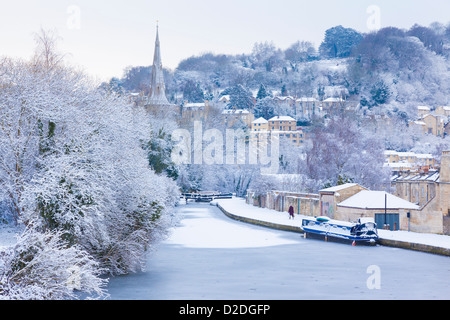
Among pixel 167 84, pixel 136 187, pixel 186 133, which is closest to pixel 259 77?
pixel 167 84

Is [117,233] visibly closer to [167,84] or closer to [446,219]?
[446,219]

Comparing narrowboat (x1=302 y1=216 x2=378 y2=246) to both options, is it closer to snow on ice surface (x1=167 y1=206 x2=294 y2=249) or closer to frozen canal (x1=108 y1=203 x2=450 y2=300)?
frozen canal (x1=108 y1=203 x2=450 y2=300)

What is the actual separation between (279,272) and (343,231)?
37.2 ft

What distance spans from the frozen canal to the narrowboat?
74 centimetres

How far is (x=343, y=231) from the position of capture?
3331 centimetres

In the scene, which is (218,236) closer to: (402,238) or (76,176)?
(402,238)

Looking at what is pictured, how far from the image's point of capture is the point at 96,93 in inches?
1038

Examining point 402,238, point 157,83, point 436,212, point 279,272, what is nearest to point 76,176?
point 279,272

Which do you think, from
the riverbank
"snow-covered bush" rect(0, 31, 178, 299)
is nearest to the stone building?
the riverbank

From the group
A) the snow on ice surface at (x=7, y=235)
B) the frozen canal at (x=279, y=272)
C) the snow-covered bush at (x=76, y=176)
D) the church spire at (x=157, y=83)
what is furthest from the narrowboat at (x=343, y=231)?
the church spire at (x=157, y=83)

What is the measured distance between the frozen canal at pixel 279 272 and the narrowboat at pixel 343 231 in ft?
2.42

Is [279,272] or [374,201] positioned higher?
[374,201]

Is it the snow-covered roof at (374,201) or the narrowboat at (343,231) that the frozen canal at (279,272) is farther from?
the snow-covered roof at (374,201)

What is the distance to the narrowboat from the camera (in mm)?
31219
